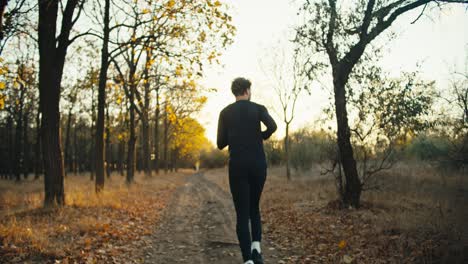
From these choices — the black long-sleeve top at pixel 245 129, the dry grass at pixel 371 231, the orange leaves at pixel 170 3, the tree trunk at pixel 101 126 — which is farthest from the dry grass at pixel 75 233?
the orange leaves at pixel 170 3

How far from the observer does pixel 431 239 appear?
Result: 18.8 feet

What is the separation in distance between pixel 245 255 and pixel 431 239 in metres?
3.46

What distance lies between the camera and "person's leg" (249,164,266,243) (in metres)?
4.48

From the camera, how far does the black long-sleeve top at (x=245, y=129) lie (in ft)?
14.6

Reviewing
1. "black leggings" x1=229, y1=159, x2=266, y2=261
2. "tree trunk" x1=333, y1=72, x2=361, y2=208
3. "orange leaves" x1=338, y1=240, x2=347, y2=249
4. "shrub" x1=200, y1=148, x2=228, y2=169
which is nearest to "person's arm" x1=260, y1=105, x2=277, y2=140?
"black leggings" x1=229, y1=159, x2=266, y2=261

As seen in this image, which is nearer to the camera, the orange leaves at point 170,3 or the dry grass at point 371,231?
the dry grass at point 371,231

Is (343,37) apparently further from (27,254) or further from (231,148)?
(27,254)

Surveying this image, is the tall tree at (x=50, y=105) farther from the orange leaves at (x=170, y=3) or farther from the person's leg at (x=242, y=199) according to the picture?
the person's leg at (x=242, y=199)

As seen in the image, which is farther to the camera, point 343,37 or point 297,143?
point 297,143

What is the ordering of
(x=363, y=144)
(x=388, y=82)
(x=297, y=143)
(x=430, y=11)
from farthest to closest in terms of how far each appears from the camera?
(x=297, y=143) < (x=363, y=144) < (x=388, y=82) < (x=430, y=11)

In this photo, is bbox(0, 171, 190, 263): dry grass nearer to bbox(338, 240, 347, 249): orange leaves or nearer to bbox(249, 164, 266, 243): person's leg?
bbox(249, 164, 266, 243): person's leg

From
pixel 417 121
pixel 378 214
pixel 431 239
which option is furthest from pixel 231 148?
pixel 417 121

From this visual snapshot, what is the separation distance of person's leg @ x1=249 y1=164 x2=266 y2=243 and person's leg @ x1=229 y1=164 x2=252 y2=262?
117 millimetres

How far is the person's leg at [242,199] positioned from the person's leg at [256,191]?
0.12m
